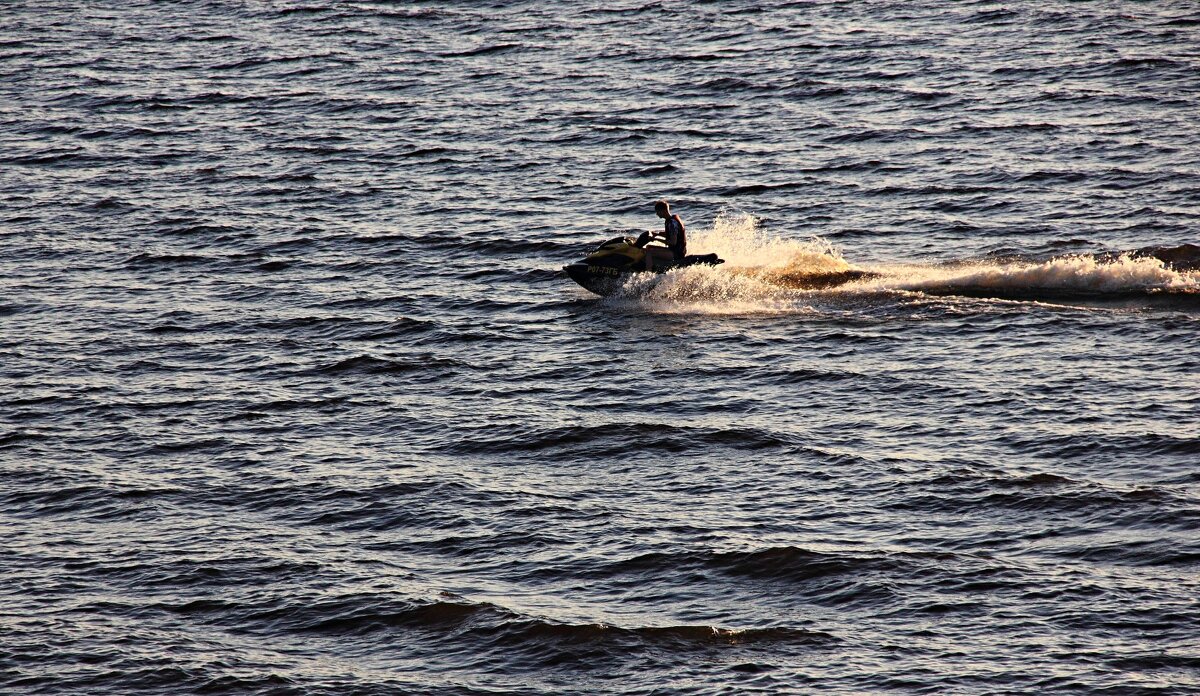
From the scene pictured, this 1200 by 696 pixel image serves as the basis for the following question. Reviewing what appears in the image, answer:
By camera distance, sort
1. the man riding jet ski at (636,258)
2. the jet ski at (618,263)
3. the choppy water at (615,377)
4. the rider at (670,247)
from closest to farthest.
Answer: the choppy water at (615,377) → the rider at (670,247) → the man riding jet ski at (636,258) → the jet ski at (618,263)

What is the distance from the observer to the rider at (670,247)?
28578mm

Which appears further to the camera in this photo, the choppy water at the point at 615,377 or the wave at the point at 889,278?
the wave at the point at 889,278

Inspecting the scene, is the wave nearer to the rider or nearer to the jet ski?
the jet ski

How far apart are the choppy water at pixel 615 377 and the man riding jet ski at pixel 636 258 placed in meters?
0.60

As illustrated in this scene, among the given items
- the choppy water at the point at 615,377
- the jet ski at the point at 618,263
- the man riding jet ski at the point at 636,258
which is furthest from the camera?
the jet ski at the point at 618,263

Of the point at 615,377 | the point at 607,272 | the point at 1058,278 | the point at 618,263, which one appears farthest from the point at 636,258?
the point at 1058,278

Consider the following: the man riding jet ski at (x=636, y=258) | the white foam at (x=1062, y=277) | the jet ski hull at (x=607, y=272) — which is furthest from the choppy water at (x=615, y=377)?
the man riding jet ski at (x=636, y=258)

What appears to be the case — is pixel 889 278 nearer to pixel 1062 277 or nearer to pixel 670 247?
pixel 1062 277

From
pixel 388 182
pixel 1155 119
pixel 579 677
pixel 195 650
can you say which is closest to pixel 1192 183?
pixel 1155 119

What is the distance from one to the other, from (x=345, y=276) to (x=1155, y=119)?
71.4ft

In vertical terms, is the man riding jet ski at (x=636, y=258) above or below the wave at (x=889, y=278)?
above

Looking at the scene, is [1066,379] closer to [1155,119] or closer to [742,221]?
[742,221]

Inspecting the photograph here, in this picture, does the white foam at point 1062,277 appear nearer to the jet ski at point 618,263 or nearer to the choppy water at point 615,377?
the choppy water at point 615,377

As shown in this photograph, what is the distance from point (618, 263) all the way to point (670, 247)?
1.09m
